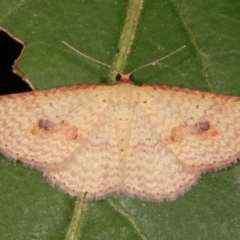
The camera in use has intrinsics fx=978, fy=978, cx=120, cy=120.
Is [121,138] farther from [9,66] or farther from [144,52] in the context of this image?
[9,66]

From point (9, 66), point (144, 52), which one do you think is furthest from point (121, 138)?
point (9, 66)

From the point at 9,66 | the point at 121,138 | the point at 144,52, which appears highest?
the point at 144,52

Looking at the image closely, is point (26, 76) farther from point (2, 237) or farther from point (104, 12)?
point (2, 237)

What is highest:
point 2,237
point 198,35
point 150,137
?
point 198,35

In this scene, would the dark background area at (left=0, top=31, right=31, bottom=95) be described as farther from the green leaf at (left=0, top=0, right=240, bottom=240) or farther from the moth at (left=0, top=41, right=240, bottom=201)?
the moth at (left=0, top=41, right=240, bottom=201)

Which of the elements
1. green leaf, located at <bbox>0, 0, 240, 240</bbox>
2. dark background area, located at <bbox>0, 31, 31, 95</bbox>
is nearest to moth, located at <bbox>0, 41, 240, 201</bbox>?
green leaf, located at <bbox>0, 0, 240, 240</bbox>

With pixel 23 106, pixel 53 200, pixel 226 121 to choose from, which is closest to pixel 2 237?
pixel 53 200
